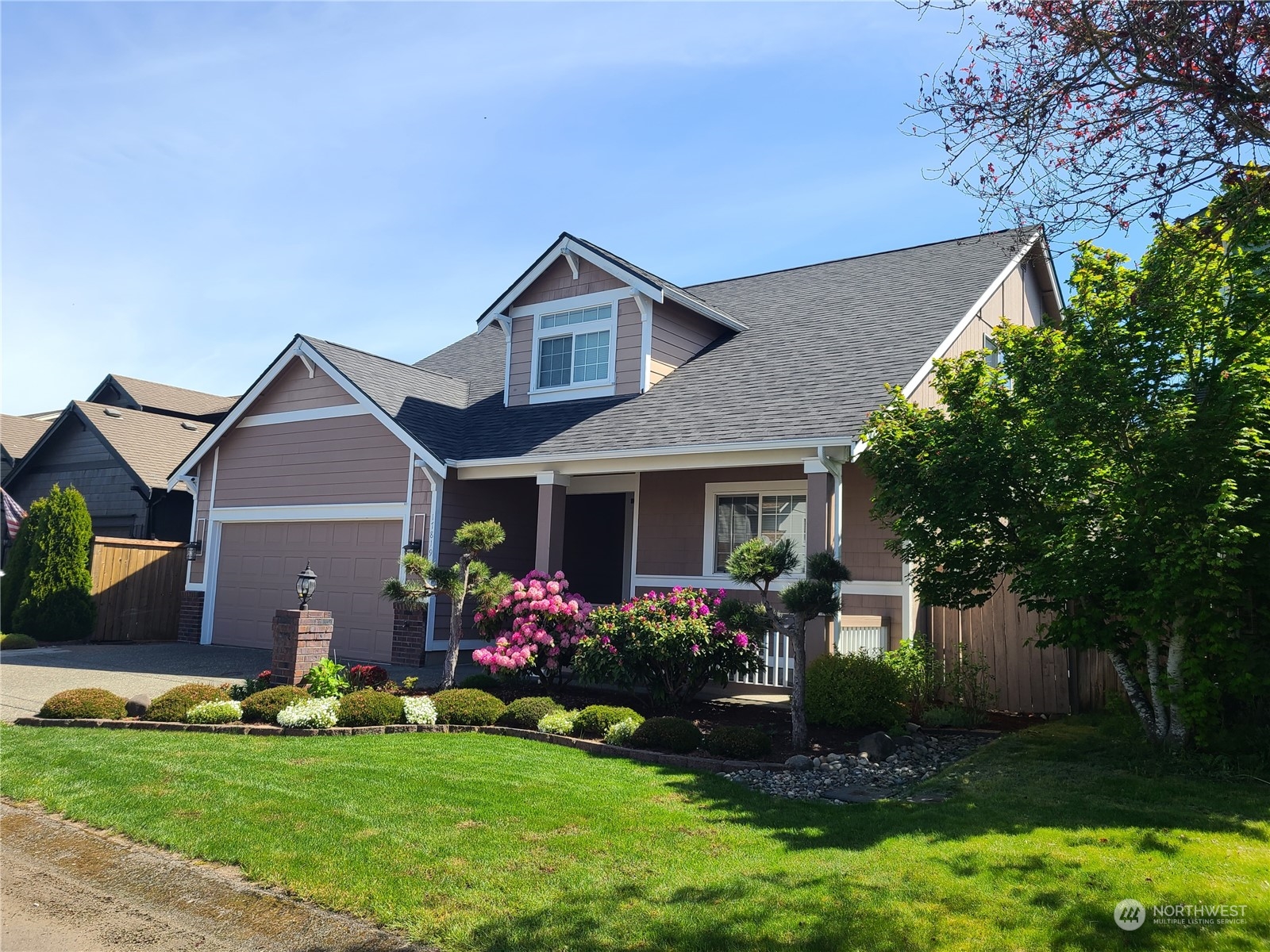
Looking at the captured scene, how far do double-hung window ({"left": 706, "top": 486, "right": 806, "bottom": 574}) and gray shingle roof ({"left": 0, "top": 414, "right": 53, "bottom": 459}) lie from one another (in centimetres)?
2182

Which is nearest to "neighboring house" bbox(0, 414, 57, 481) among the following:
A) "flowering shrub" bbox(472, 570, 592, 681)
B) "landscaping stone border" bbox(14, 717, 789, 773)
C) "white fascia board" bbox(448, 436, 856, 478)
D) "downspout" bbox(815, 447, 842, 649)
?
"white fascia board" bbox(448, 436, 856, 478)

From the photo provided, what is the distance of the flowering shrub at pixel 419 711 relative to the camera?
9172mm

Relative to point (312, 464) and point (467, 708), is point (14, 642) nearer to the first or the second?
point (312, 464)

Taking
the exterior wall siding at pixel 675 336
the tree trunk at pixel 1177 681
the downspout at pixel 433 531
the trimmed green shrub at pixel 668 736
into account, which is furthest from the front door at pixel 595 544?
the tree trunk at pixel 1177 681

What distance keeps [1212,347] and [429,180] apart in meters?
9.00

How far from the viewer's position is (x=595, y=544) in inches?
678

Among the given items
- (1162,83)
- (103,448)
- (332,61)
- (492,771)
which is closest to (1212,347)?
(1162,83)

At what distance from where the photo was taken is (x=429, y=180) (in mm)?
11430

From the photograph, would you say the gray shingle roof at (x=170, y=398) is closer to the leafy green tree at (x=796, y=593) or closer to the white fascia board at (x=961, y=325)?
the white fascia board at (x=961, y=325)

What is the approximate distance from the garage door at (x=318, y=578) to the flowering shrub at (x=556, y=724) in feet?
21.1

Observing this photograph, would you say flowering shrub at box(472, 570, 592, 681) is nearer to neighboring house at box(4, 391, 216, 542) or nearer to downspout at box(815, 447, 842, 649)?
downspout at box(815, 447, 842, 649)

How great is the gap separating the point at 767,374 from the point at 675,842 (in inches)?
361

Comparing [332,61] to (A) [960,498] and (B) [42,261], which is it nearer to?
(B) [42,261]

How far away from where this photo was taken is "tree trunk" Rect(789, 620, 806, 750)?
8438 mm
